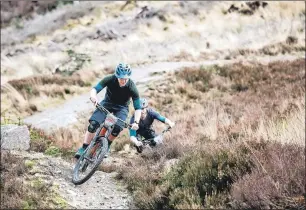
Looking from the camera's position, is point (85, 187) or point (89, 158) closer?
point (85, 187)

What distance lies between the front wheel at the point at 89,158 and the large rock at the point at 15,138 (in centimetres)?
176

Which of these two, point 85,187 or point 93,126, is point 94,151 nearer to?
point 93,126

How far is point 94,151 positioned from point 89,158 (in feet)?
0.49

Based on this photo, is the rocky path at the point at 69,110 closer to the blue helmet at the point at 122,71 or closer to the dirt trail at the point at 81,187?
the dirt trail at the point at 81,187

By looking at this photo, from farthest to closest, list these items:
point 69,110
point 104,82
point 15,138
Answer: point 69,110
point 15,138
point 104,82

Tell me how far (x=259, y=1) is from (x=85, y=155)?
22.9 m

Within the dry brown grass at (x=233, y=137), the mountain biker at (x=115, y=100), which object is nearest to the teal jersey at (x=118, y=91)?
the mountain biker at (x=115, y=100)

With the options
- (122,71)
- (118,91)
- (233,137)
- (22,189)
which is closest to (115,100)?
(118,91)

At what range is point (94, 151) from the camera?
738 centimetres

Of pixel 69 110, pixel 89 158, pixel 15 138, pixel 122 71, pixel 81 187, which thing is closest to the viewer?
pixel 81 187

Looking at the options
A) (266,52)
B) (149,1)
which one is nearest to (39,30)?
(149,1)

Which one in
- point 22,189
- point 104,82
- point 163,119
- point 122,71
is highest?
point 122,71

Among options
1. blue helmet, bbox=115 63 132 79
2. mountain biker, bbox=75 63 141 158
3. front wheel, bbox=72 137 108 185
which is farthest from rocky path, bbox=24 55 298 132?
blue helmet, bbox=115 63 132 79

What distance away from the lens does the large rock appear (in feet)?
27.7
